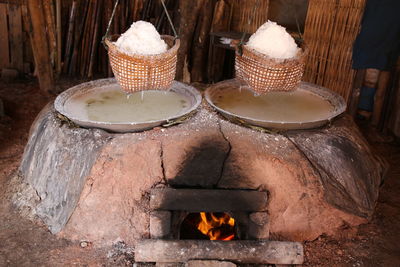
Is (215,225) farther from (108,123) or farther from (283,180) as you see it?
(108,123)

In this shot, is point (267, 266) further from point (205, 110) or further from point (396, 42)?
point (396, 42)

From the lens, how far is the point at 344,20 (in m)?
4.93

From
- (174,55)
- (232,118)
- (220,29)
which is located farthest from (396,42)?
(174,55)

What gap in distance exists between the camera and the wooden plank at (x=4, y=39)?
6.49 m

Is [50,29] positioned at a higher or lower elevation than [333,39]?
lower

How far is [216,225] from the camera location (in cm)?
350

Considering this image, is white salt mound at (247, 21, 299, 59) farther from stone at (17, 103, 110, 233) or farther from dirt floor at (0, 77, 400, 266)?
dirt floor at (0, 77, 400, 266)

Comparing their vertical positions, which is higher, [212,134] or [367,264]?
[212,134]

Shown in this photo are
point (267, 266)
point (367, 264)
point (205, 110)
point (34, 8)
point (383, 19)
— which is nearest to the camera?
point (267, 266)

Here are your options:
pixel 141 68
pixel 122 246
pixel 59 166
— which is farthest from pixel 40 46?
pixel 122 246

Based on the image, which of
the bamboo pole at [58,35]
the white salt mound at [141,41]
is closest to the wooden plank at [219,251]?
the white salt mound at [141,41]

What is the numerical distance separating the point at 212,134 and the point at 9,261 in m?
1.71

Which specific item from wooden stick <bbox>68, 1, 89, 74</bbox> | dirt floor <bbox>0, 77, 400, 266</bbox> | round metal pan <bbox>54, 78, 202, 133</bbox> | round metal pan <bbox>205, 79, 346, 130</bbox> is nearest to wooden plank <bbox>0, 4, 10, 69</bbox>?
wooden stick <bbox>68, 1, 89, 74</bbox>

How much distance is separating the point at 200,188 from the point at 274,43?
3.83 ft
